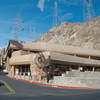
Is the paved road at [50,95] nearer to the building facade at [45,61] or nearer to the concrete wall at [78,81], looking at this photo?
the concrete wall at [78,81]

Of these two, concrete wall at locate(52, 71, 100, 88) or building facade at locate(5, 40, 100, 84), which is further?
building facade at locate(5, 40, 100, 84)

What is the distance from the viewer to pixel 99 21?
11569 centimetres

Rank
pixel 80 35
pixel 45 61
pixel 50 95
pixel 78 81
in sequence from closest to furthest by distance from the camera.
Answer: pixel 50 95 → pixel 78 81 → pixel 45 61 → pixel 80 35

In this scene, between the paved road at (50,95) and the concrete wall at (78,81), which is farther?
the concrete wall at (78,81)

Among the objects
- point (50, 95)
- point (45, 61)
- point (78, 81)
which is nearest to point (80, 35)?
point (45, 61)

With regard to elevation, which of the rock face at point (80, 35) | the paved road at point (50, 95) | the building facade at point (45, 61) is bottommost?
the paved road at point (50, 95)

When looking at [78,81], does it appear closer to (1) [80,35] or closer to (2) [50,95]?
(2) [50,95]

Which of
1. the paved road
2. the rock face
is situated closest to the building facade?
the paved road

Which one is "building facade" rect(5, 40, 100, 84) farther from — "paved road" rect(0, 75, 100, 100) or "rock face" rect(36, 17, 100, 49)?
"rock face" rect(36, 17, 100, 49)

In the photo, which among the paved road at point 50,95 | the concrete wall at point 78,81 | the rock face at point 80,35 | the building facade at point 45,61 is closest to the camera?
the paved road at point 50,95

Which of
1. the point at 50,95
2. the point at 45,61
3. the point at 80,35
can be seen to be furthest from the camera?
the point at 80,35

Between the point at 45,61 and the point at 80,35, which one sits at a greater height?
the point at 80,35

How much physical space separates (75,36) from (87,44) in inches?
725

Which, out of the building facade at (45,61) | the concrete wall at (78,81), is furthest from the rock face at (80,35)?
the concrete wall at (78,81)
